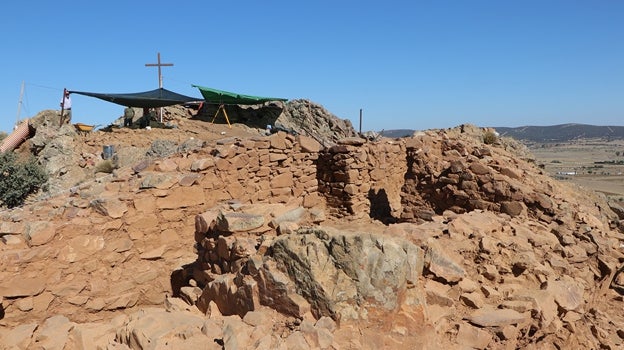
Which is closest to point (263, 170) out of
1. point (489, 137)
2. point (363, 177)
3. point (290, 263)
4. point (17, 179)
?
point (363, 177)

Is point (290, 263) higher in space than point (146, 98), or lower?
lower

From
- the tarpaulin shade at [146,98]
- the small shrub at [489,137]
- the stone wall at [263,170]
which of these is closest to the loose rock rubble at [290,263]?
the stone wall at [263,170]

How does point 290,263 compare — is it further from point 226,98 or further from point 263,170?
point 226,98

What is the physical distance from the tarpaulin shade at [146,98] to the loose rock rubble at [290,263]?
10.4 metres

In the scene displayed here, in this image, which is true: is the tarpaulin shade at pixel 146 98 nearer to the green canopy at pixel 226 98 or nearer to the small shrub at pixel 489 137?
the green canopy at pixel 226 98

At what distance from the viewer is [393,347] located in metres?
3.11

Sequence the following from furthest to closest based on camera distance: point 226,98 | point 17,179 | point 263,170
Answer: point 226,98, point 17,179, point 263,170

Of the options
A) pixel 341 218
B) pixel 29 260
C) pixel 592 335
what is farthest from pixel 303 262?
pixel 341 218

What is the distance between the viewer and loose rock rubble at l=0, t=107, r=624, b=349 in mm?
3293

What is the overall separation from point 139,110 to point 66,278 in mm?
15365

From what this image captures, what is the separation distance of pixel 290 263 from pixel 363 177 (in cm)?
614

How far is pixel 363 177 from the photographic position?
374 inches

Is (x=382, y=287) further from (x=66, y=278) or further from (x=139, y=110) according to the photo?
(x=139, y=110)

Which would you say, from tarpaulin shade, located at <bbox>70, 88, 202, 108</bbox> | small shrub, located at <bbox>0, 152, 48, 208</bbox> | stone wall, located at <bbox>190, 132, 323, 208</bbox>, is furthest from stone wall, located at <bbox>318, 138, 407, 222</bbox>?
tarpaulin shade, located at <bbox>70, 88, 202, 108</bbox>
